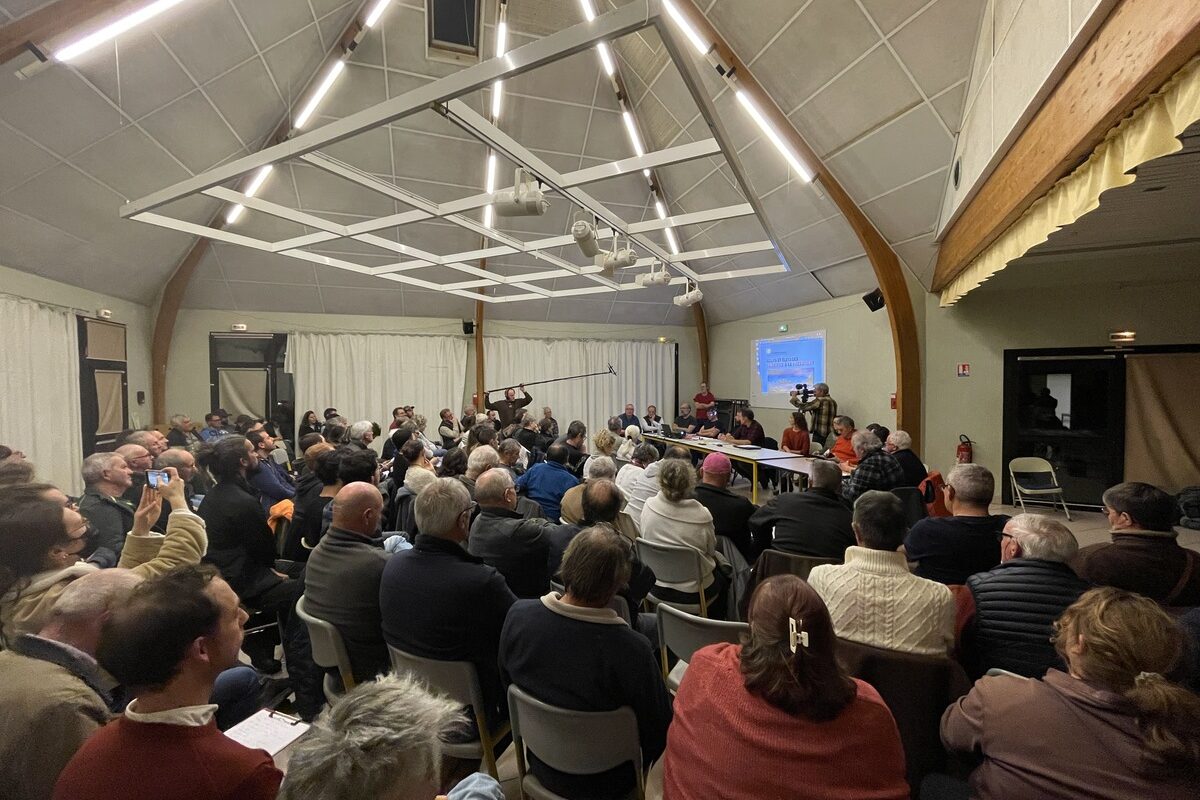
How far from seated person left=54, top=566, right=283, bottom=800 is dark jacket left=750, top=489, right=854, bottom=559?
7.72 ft

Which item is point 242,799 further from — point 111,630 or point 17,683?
point 17,683

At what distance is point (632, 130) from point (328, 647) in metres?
7.17

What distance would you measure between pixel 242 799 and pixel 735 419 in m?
9.42

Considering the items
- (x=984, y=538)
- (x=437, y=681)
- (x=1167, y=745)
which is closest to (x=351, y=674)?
(x=437, y=681)

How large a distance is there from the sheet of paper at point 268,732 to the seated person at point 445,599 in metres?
0.44

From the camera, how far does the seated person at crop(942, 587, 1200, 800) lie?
100cm

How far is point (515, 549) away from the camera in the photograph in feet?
7.80

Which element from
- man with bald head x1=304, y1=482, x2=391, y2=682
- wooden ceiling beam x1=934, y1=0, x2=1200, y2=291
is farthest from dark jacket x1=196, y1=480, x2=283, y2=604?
wooden ceiling beam x1=934, y1=0, x2=1200, y2=291

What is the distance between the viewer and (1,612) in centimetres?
134

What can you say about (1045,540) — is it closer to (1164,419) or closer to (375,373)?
(1164,419)

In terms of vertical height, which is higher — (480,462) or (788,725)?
(480,462)

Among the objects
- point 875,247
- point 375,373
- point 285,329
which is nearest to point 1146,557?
point 875,247

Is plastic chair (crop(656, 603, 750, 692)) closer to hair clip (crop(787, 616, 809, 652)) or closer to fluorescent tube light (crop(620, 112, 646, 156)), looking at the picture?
hair clip (crop(787, 616, 809, 652))

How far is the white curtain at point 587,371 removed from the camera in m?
10.5
